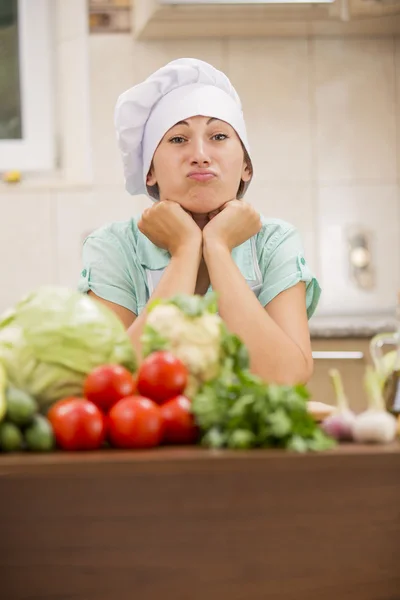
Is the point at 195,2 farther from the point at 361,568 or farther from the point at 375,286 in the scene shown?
the point at 361,568

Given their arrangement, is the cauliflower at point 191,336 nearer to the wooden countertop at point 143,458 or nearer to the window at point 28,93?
the wooden countertop at point 143,458

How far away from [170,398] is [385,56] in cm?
318

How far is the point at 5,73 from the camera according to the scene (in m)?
3.75

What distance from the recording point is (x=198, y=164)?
177 centimetres

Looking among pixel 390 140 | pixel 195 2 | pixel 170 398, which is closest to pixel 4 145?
pixel 195 2

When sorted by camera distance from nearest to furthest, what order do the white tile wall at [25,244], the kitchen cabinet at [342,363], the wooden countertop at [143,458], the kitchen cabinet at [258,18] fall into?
1. the wooden countertop at [143,458]
2. the kitchen cabinet at [342,363]
3. the kitchen cabinet at [258,18]
4. the white tile wall at [25,244]

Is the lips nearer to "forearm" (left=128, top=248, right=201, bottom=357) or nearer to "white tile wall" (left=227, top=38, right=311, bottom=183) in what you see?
"forearm" (left=128, top=248, right=201, bottom=357)

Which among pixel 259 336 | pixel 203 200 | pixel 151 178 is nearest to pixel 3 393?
pixel 259 336

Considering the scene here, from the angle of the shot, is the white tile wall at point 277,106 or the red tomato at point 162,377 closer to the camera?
the red tomato at point 162,377

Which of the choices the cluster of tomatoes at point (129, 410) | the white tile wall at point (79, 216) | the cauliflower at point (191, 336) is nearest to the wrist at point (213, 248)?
the cauliflower at point (191, 336)

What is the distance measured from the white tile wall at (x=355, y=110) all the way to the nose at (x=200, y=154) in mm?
2063

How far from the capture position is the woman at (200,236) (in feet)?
5.48

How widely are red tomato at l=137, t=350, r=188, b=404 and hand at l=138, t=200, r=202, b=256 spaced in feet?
2.73

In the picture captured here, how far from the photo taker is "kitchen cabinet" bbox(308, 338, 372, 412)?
126 inches
